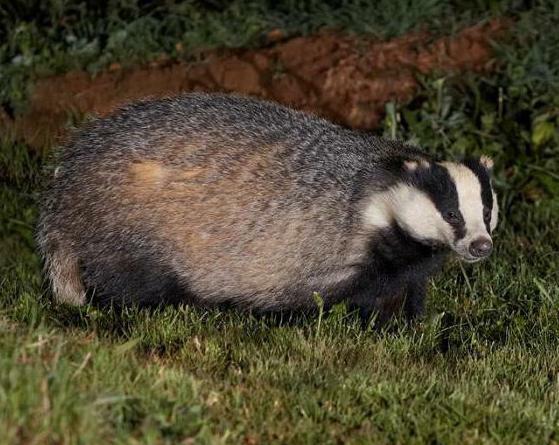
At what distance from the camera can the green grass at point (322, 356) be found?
4.40 m

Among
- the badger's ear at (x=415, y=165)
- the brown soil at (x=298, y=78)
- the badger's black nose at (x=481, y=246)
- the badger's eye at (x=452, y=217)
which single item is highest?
the badger's ear at (x=415, y=165)

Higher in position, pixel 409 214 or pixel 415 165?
pixel 415 165

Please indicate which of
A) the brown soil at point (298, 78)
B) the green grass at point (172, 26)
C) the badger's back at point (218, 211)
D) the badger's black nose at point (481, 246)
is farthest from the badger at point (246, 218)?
the green grass at point (172, 26)

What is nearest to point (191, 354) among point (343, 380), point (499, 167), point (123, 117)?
point (343, 380)

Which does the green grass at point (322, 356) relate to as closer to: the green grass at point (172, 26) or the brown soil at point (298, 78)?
the brown soil at point (298, 78)

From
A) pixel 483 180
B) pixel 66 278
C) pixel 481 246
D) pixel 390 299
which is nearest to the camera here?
pixel 481 246

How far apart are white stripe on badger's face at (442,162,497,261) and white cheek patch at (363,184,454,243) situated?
88 mm

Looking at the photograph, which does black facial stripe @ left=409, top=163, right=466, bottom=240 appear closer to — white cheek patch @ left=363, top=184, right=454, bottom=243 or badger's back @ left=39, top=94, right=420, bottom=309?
white cheek patch @ left=363, top=184, right=454, bottom=243

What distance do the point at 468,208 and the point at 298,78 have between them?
11.9 ft

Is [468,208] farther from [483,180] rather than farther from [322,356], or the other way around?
[322,356]

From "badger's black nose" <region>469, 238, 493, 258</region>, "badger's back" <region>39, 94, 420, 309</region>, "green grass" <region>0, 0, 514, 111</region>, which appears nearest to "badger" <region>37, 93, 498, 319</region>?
"badger's back" <region>39, 94, 420, 309</region>

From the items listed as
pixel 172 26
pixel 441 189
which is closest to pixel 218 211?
pixel 441 189

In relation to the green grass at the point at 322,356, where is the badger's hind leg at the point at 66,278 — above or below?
below

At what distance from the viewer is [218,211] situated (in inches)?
271
